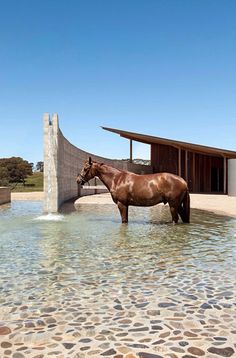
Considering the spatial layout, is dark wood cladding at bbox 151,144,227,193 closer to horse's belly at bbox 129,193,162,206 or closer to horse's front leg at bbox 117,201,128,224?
horse's belly at bbox 129,193,162,206

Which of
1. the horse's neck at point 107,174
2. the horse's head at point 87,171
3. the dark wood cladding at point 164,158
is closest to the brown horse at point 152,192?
the horse's neck at point 107,174

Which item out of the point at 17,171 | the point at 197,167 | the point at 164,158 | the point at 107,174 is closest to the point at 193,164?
the point at 197,167

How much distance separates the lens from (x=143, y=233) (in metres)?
9.29

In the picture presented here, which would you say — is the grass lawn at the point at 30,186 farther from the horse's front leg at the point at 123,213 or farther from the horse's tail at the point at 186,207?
the horse's tail at the point at 186,207

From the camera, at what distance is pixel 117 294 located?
449 centimetres

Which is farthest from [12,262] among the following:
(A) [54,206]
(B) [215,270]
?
(A) [54,206]

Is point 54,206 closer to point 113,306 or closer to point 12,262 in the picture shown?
point 12,262

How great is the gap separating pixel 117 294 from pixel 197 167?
29.8 m

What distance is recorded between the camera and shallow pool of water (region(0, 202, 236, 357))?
127 inches

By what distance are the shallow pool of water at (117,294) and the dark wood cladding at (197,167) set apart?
24.7 metres

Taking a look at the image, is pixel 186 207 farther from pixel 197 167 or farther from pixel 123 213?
pixel 197 167

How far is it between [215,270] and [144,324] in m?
2.41

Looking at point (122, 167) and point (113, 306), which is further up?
point (122, 167)

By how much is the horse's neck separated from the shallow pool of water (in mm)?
3215
